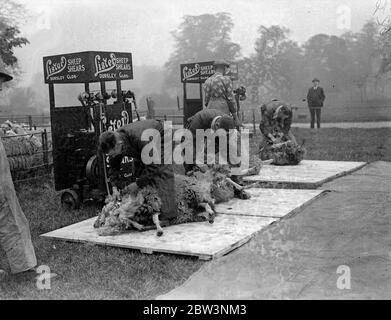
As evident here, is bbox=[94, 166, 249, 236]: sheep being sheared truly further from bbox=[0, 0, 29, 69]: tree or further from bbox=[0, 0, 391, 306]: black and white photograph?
bbox=[0, 0, 29, 69]: tree

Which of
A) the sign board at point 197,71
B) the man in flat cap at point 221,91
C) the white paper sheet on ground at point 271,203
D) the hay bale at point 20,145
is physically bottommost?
the white paper sheet on ground at point 271,203

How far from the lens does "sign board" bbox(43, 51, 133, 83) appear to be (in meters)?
7.50

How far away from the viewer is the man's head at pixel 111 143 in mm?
5828

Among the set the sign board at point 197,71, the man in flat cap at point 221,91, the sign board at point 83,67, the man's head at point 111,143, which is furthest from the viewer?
the sign board at point 197,71

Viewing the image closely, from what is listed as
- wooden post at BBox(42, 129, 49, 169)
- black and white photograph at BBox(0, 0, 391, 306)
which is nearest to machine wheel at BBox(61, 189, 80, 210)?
black and white photograph at BBox(0, 0, 391, 306)

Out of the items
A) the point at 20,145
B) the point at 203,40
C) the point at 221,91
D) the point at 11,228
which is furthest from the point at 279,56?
the point at 11,228

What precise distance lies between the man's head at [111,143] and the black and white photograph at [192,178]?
18 millimetres

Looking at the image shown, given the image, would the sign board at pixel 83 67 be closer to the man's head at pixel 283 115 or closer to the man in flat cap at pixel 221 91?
the man in flat cap at pixel 221 91

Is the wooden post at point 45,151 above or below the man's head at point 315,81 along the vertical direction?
below

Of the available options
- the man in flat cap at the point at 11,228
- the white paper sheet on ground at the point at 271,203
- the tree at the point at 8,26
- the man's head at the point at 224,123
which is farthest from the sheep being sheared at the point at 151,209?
the tree at the point at 8,26

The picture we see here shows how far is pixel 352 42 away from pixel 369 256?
952 cm

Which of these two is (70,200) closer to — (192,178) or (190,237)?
(192,178)

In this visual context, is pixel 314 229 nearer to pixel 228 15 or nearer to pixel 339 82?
pixel 228 15

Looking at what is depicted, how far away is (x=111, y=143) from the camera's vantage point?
5840 millimetres
